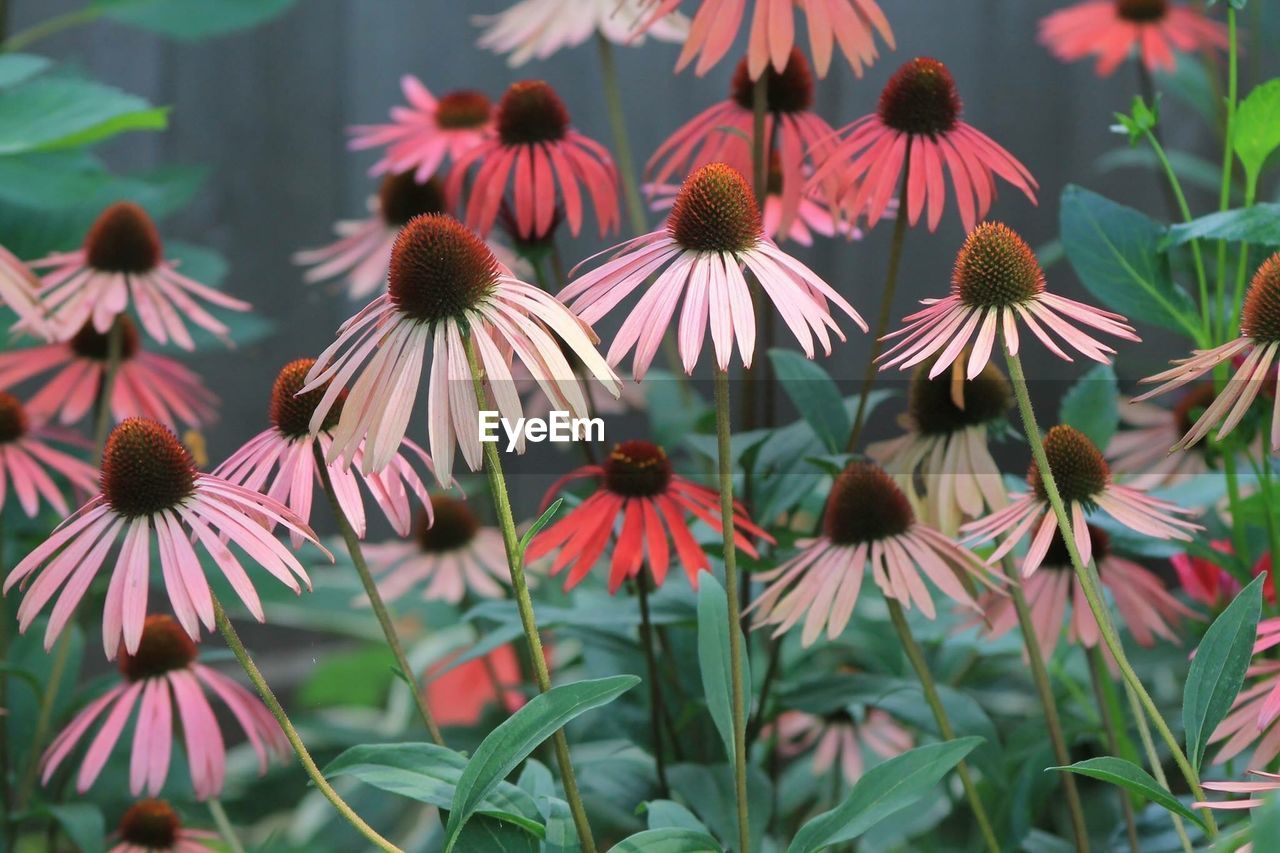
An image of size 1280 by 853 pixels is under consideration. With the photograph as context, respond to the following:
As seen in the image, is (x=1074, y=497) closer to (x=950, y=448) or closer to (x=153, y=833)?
(x=950, y=448)

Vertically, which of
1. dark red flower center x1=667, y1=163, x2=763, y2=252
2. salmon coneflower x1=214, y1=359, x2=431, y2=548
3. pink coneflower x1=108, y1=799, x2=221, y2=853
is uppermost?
dark red flower center x1=667, y1=163, x2=763, y2=252

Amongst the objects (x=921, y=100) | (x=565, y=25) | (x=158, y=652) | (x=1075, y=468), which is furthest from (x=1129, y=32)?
(x=158, y=652)

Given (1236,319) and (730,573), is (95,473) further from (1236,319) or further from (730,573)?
(1236,319)

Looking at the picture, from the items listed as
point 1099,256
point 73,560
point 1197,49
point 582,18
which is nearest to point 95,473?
point 73,560

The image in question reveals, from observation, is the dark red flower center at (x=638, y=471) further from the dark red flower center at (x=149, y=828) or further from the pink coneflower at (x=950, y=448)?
the dark red flower center at (x=149, y=828)

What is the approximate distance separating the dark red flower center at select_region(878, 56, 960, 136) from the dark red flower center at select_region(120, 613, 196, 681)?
0.47 metres

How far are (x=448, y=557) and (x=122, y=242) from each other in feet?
1.01

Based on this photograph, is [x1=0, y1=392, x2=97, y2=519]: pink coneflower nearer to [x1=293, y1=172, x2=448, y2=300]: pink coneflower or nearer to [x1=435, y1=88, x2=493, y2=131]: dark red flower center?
[x1=293, y1=172, x2=448, y2=300]: pink coneflower

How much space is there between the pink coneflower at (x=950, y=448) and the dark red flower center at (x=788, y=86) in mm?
187

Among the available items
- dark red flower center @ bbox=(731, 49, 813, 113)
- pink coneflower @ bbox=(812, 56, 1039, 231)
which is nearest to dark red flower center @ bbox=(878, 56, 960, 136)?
pink coneflower @ bbox=(812, 56, 1039, 231)

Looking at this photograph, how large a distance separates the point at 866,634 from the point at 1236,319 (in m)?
0.28

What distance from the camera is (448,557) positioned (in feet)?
2.97

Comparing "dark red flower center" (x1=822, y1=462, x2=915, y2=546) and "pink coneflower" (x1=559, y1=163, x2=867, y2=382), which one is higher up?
"pink coneflower" (x1=559, y1=163, x2=867, y2=382)

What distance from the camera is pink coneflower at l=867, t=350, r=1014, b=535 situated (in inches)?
25.0
